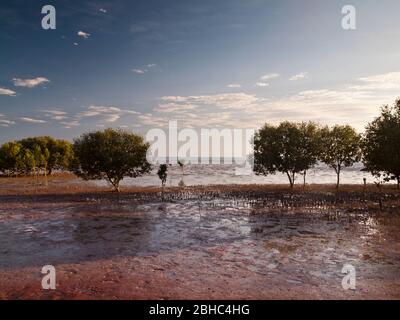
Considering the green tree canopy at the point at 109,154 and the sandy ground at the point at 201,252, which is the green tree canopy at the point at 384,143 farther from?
the green tree canopy at the point at 109,154

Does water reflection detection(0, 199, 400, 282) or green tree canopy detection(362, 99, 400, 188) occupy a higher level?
green tree canopy detection(362, 99, 400, 188)

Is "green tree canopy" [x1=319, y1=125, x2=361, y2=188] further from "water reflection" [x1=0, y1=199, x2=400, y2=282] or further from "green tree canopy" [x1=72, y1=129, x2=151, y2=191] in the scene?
"green tree canopy" [x1=72, y1=129, x2=151, y2=191]

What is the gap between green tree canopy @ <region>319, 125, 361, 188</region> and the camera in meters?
63.8

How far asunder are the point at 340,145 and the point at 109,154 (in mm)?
44379

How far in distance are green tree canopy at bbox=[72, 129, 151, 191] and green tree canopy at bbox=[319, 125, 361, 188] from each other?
3519cm

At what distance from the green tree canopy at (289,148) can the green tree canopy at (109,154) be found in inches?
930

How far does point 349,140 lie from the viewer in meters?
63.3

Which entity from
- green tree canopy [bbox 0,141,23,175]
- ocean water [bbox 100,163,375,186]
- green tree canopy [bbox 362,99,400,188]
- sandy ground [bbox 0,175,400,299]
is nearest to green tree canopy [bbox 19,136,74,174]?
green tree canopy [bbox 0,141,23,175]

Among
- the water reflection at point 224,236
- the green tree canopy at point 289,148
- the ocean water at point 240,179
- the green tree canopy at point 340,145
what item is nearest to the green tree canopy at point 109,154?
the water reflection at point 224,236

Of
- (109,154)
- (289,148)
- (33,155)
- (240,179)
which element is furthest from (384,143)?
(33,155)

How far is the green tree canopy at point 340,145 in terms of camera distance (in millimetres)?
63781

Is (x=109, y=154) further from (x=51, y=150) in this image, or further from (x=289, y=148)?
(x=51, y=150)
